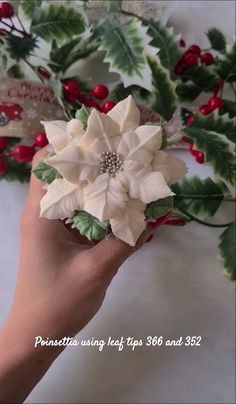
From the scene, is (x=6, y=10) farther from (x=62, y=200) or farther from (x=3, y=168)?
(x=62, y=200)

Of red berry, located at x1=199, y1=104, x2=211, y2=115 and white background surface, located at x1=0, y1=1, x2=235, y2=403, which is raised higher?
red berry, located at x1=199, y1=104, x2=211, y2=115

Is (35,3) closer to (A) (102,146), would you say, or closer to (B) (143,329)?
(A) (102,146)

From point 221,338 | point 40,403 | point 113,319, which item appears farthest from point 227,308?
point 40,403

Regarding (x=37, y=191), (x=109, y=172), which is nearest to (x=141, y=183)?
(x=109, y=172)

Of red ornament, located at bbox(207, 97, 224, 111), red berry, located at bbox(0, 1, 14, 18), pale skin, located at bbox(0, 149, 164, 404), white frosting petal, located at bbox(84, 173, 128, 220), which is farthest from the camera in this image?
red ornament, located at bbox(207, 97, 224, 111)

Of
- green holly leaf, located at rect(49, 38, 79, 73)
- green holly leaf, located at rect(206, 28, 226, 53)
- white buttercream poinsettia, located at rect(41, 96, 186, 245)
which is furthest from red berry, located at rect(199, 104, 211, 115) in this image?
white buttercream poinsettia, located at rect(41, 96, 186, 245)

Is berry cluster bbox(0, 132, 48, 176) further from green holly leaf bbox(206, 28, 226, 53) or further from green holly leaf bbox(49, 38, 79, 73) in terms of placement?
green holly leaf bbox(206, 28, 226, 53)
